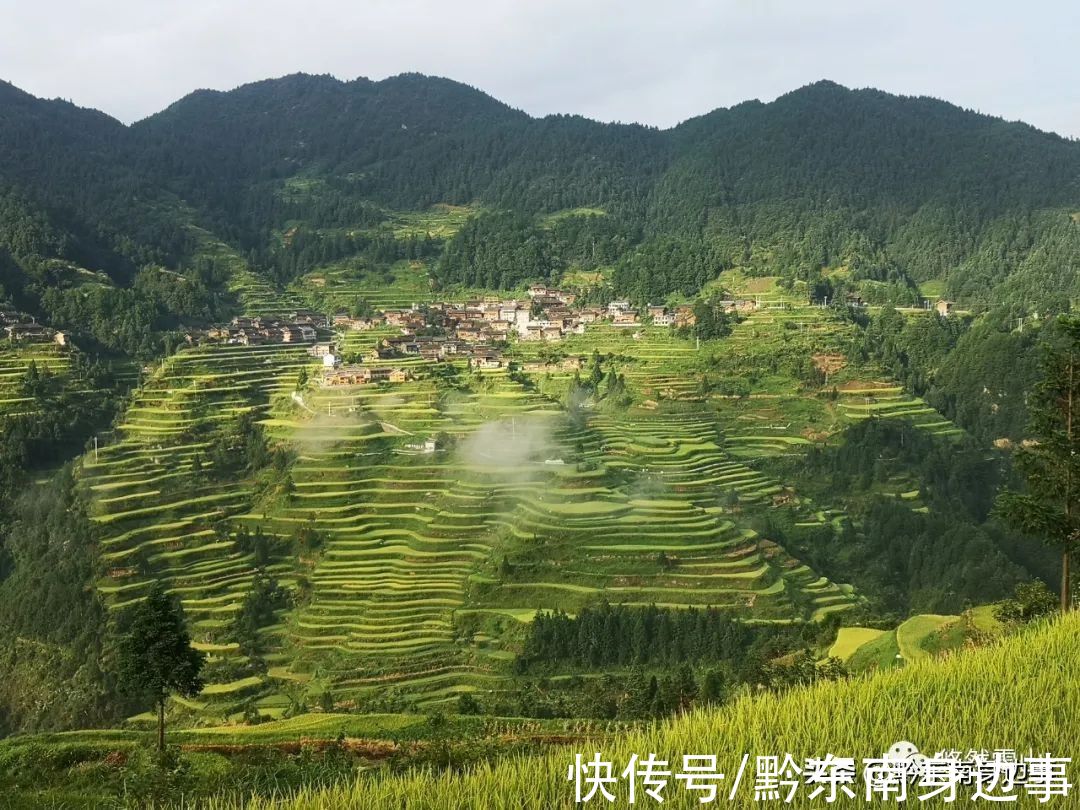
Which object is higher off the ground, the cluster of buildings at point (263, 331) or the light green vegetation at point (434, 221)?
the light green vegetation at point (434, 221)

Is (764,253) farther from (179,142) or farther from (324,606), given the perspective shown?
(179,142)

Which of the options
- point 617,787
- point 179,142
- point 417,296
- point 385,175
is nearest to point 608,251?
point 417,296

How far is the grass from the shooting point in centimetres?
245

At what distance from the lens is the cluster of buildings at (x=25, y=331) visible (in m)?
28.7

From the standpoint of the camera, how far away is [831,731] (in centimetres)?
295

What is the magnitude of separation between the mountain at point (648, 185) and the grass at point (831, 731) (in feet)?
130

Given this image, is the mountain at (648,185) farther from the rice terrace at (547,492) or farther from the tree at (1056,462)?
the tree at (1056,462)

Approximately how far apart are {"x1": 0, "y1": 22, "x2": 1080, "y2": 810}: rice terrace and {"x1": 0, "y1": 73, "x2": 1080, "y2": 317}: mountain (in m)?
0.41

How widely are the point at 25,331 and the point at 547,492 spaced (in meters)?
21.2

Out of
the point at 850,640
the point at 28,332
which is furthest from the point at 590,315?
the point at 850,640

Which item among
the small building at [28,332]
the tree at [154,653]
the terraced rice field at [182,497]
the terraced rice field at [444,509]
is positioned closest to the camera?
the tree at [154,653]

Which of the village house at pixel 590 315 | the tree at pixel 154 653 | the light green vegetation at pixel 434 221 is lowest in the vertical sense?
the tree at pixel 154 653

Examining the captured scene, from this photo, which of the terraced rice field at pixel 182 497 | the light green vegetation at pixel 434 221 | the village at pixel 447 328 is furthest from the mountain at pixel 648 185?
the terraced rice field at pixel 182 497

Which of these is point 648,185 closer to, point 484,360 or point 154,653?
point 484,360
